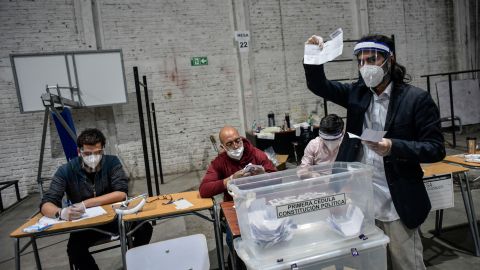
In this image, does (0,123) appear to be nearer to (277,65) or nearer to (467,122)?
(277,65)

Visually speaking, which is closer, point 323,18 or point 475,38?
point 323,18

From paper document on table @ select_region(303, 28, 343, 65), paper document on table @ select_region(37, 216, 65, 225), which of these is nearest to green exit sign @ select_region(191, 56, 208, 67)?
paper document on table @ select_region(37, 216, 65, 225)

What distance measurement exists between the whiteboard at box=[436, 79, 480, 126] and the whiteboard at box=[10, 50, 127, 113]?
6.57 metres

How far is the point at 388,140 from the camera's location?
1.25 meters

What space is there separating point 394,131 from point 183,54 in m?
5.01

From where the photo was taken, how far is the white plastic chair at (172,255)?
65.4 inches

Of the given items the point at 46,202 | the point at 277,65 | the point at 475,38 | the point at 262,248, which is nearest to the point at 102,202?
the point at 46,202

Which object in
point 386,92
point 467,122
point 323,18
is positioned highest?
point 323,18

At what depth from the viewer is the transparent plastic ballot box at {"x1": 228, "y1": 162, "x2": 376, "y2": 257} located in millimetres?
1135

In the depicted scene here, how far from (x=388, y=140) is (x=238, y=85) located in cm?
505

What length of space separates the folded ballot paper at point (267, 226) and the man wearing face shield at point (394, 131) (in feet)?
1.61

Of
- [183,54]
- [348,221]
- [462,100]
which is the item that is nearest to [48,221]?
[348,221]

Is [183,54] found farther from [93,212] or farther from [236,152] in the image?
[93,212]

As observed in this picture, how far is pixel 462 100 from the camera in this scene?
6855 millimetres
